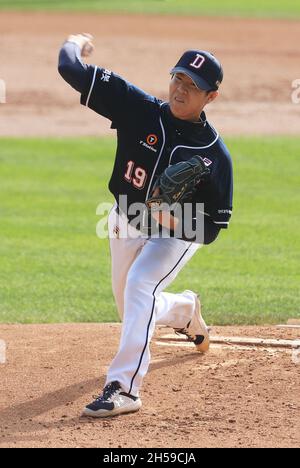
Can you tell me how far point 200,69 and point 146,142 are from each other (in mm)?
497

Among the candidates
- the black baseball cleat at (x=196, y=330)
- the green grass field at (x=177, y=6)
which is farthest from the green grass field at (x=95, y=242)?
the green grass field at (x=177, y=6)

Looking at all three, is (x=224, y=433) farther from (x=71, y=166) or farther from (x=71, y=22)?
(x=71, y=22)

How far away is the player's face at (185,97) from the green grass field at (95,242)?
2.34 meters

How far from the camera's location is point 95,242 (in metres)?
9.92

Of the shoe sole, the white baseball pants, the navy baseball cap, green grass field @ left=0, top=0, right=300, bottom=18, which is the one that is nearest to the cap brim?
the navy baseball cap

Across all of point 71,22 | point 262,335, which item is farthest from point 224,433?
point 71,22

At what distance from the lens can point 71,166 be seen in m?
13.3

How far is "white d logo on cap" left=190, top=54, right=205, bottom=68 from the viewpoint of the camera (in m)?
5.45

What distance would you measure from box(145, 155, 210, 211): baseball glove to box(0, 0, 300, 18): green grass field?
79.8 feet

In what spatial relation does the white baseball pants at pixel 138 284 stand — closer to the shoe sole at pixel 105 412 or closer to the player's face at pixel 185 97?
the shoe sole at pixel 105 412

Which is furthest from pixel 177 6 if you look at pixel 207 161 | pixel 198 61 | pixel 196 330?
pixel 207 161

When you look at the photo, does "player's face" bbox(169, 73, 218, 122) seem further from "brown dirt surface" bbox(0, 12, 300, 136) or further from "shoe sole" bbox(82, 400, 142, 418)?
"brown dirt surface" bbox(0, 12, 300, 136)

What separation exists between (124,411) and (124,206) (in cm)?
121

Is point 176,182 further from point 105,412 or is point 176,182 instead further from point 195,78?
point 105,412
